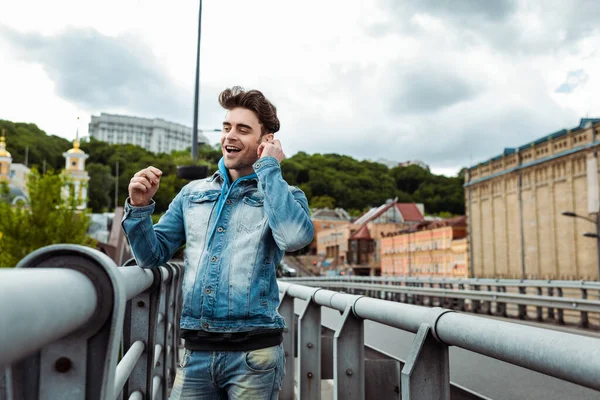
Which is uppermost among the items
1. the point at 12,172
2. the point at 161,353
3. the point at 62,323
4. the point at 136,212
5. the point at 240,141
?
the point at 12,172

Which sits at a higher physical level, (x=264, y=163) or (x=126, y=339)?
(x=264, y=163)

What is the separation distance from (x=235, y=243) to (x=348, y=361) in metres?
1.06

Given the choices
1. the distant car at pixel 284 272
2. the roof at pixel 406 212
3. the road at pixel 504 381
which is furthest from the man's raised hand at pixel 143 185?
the roof at pixel 406 212

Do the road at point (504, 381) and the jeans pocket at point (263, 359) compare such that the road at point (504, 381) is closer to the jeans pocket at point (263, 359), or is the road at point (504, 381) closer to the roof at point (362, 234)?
the jeans pocket at point (263, 359)

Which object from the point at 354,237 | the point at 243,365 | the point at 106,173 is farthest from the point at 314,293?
the point at 106,173

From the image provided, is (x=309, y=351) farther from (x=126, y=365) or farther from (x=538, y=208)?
(x=538, y=208)

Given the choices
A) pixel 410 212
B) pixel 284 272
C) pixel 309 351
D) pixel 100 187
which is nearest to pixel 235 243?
pixel 309 351

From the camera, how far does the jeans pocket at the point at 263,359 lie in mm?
2666

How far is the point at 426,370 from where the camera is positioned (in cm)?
234

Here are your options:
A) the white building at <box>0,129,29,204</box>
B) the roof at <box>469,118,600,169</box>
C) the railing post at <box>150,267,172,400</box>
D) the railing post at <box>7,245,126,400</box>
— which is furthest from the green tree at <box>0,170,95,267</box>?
the white building at <box>0,129,29,204</box>

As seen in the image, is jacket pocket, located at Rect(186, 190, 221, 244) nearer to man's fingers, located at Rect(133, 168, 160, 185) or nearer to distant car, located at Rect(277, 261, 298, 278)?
man's fingers, located at Rect(133, 168, 160, 185)

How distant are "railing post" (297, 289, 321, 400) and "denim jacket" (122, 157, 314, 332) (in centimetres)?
173

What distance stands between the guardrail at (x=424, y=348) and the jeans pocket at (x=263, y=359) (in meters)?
0.50

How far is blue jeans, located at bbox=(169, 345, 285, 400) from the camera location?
104 inches
